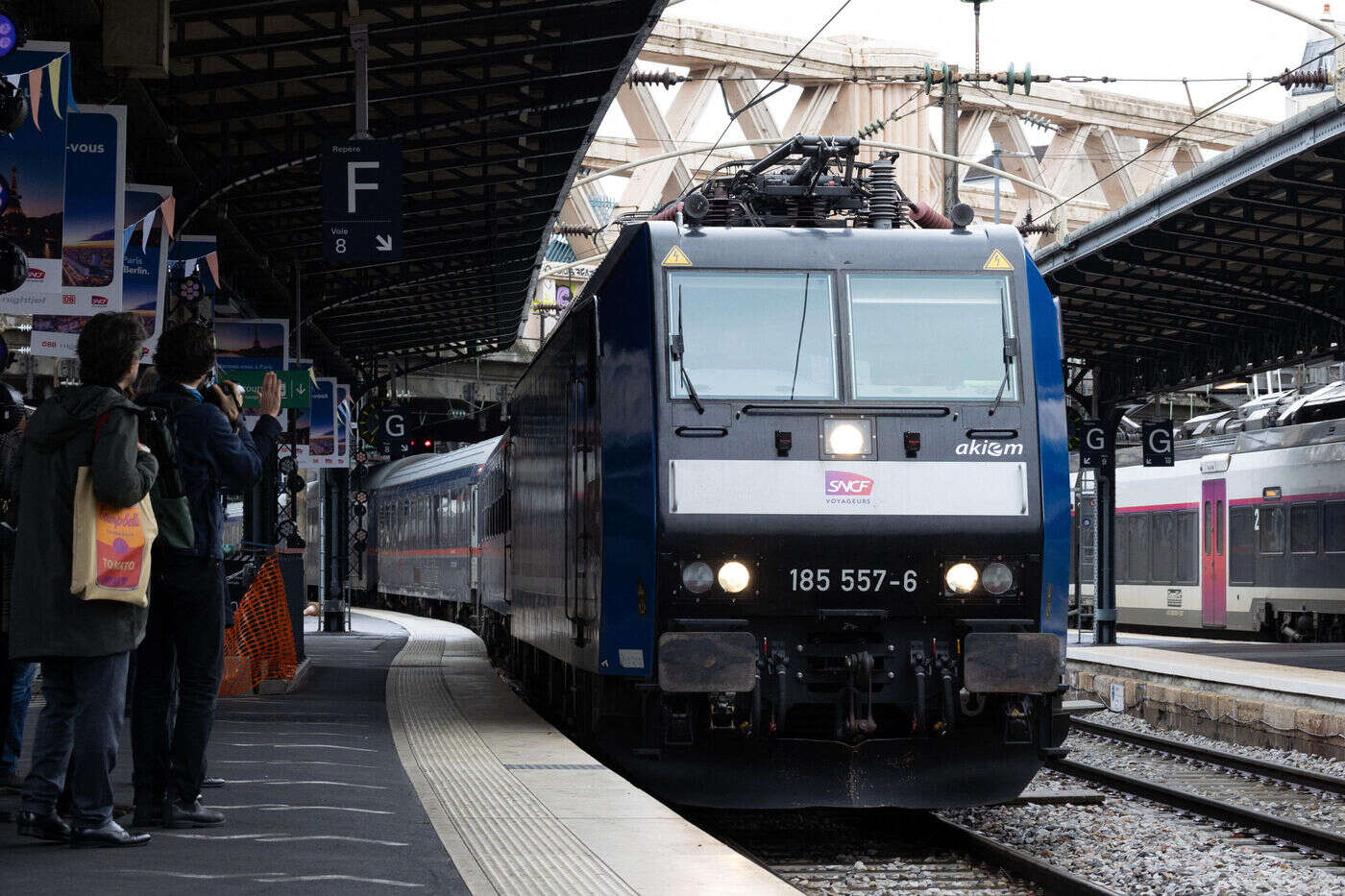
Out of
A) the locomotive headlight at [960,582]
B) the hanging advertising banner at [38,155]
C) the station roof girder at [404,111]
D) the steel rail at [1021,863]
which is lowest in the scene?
the steel rail at [1021,863]

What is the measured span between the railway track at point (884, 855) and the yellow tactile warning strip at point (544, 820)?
3.37ft

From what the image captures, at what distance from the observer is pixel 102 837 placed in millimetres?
6406

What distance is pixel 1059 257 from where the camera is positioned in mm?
21734

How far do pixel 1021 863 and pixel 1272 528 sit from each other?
20.7 meters

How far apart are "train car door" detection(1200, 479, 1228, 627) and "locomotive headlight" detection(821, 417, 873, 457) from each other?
71.3ft

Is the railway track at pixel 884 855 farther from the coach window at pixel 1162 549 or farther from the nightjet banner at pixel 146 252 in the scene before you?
the coach window at pixel 1162 549

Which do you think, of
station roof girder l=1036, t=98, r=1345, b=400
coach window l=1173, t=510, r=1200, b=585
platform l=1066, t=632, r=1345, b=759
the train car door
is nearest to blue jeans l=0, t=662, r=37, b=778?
platform l=1066, t=632, r=1345, b=759

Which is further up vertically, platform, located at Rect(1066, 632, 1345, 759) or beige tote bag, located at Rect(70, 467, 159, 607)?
beige tote bag, located at Rect(70, 467, 159, 607)

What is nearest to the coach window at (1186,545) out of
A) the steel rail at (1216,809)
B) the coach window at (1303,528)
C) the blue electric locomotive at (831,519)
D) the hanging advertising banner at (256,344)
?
the coach window at (1303,528)

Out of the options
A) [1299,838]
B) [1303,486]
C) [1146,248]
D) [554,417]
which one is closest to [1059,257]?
[1146,248]

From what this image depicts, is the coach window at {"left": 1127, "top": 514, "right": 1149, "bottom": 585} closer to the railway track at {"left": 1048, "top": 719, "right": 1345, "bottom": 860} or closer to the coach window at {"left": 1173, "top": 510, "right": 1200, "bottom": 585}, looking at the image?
the coach window at {"left": 1173, "top": 510, "right": 1200, "bottom": 585}

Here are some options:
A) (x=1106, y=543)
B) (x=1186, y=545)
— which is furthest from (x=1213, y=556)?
(x=1106, y=543)

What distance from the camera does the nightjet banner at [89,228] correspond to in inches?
436

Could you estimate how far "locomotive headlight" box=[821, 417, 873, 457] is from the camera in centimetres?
948
